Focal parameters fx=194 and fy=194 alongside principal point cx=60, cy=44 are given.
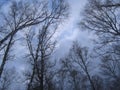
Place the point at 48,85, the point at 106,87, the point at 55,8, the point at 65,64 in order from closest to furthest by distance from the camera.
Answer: the point at 55,8
the point at 48,85
the point at 65,64
the point at 106,87

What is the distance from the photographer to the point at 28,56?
21.2m

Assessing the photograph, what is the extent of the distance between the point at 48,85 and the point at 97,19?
1081 centimetres

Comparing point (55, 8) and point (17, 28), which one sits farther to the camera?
point (55, 8)

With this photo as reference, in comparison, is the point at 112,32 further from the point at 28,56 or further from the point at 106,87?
the point at 106,87

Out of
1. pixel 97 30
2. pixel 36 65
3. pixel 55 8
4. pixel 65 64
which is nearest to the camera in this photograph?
pixel 55 8

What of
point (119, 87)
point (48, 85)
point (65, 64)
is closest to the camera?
point (48, 85)

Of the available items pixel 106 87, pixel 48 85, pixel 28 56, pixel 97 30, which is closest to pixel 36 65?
pixel 28 56

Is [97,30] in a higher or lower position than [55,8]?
lower

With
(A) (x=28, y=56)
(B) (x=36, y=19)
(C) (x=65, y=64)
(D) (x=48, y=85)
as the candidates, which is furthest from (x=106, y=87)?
(B) (x=36, y=19)

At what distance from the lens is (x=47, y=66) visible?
23.1m

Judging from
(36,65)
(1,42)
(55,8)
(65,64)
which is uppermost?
(65,64)

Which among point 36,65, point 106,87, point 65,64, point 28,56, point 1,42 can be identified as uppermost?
point 106,87

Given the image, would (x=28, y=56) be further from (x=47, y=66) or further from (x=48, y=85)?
(x=48, y=85)

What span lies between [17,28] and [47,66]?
871cm
